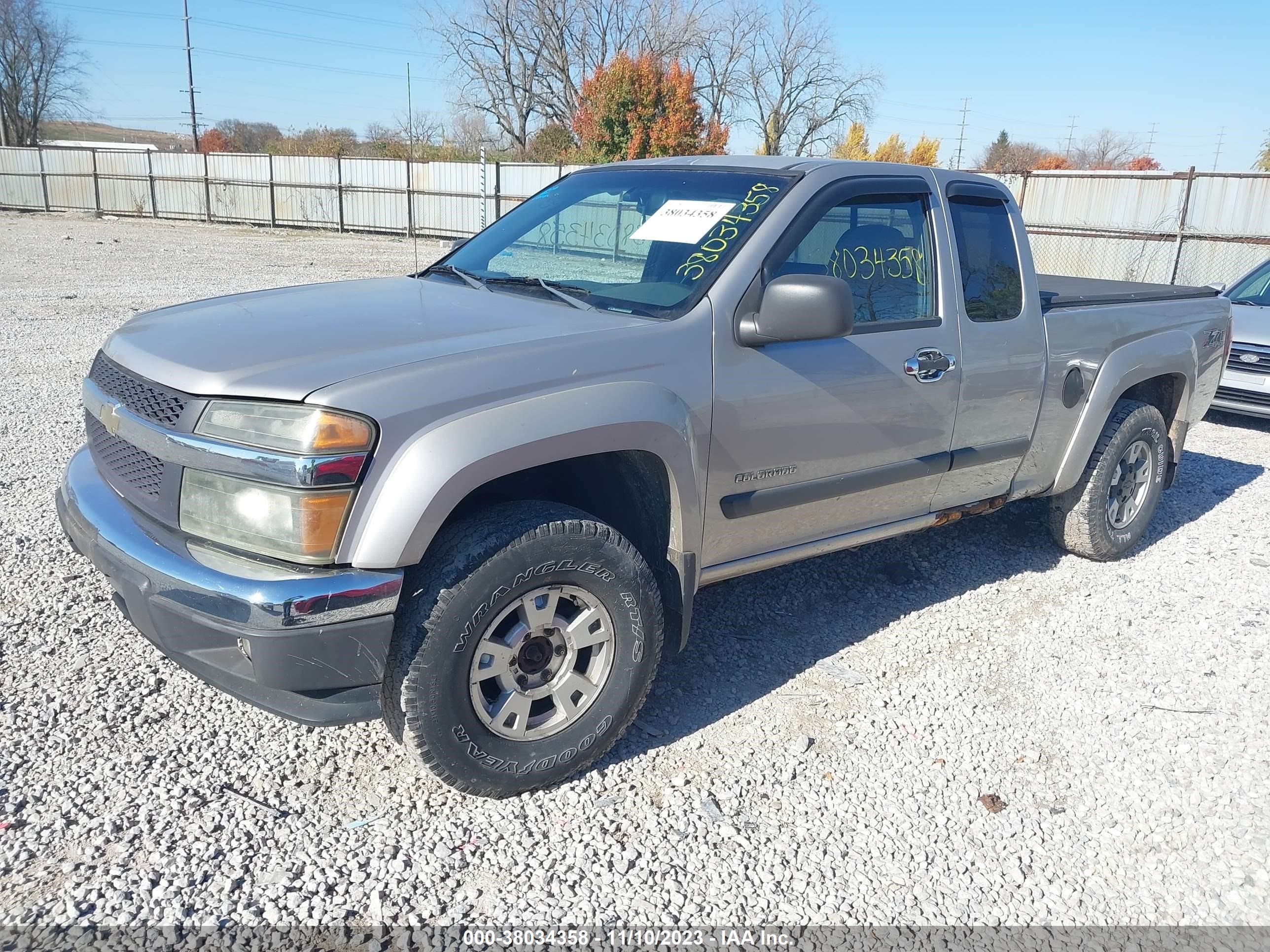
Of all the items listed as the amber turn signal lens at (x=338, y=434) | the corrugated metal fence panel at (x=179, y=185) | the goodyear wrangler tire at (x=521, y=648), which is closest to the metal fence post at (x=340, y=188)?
the corrugated metal fence panel at (x=179, y=185)

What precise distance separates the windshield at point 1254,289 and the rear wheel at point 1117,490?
4609 millimetres

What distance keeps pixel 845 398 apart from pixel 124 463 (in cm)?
238

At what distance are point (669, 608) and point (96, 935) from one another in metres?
1.81

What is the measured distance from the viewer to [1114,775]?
3211 millimetres

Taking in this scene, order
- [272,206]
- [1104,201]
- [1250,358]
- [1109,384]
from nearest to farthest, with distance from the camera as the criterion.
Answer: [1109,384] → [1250,358] → [1104,201] → [272,206]

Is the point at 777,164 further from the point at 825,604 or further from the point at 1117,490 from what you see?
the point at 1117,490

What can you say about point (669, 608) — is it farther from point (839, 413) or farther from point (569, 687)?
point (839, 413)

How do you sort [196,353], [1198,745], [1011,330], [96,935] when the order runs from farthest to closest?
[1011,330], [1198,745], [196,353], [96,935]

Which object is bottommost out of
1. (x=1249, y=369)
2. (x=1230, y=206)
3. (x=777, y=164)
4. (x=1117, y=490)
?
(x=1117, y=490)

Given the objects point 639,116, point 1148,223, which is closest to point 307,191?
point 639,116

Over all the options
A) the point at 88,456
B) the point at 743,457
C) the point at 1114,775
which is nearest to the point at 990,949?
the point at 1114,775

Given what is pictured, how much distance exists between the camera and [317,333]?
288 cm

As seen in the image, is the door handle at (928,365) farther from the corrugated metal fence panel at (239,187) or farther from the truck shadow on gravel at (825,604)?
the corrugated metal fence panel at (239,187)

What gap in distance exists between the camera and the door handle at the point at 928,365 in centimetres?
365
